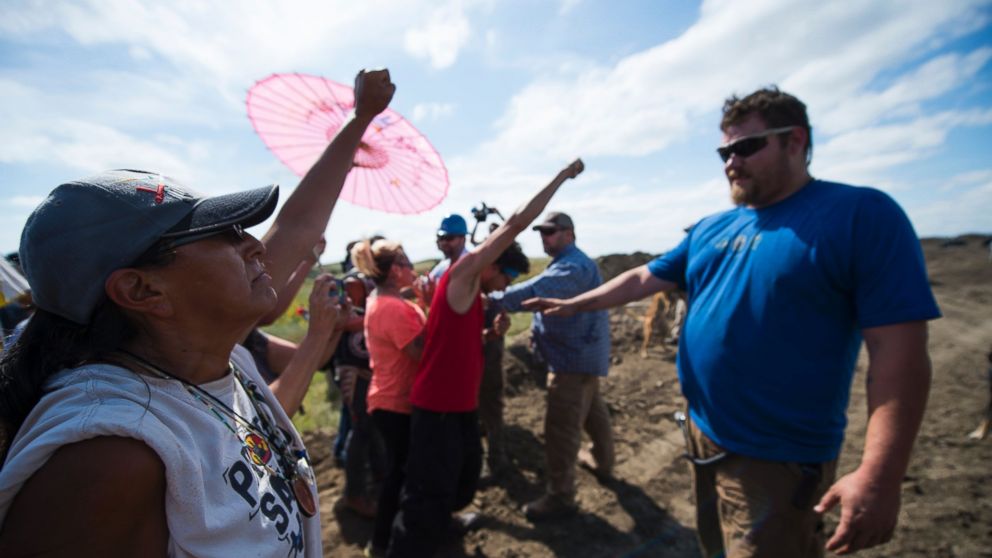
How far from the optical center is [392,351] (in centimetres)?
321

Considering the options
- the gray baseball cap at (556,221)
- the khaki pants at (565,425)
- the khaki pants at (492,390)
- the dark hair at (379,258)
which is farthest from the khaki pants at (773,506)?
the khaki pants at (492,390)

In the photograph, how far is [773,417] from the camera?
1.90m

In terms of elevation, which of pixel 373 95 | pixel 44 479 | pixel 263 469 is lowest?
pixel 263 469

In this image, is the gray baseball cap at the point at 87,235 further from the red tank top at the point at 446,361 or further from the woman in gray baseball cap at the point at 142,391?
the red tank top at the point at 446,361

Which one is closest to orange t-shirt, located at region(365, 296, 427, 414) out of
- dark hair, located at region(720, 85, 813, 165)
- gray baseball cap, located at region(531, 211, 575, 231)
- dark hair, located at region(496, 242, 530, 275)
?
dark hair, located at region(496, 242, 530, 275)

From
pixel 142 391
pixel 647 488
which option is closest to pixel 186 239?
pixel 142 391

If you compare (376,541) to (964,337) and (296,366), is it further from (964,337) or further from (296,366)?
(964,337)

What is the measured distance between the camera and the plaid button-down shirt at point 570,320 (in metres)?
3.82

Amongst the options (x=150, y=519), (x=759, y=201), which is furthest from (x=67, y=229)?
(x=759, y=201)

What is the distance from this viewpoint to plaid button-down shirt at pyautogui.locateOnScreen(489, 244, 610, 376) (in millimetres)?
3820

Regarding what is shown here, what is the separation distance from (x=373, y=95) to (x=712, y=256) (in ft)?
5.61

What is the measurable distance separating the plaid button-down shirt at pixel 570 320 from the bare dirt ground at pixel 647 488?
1.24 meters

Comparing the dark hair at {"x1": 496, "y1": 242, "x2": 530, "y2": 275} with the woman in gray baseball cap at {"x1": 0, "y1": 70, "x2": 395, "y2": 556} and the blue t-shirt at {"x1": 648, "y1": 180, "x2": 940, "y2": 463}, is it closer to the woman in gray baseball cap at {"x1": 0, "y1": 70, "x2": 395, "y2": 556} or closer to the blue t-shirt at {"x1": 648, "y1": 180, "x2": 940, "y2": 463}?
the blue t-shirt at {"x1": 648, "y1": 180, "x2": 940, "y2": 463}

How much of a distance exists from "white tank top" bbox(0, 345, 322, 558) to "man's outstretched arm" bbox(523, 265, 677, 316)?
206 cm
